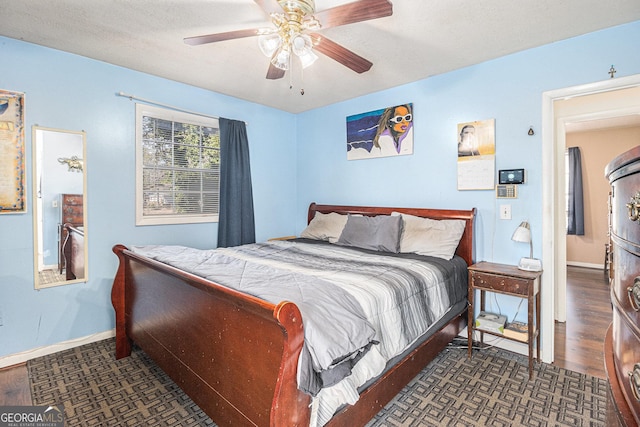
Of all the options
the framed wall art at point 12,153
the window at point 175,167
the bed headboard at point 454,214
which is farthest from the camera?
the window at point 175,167

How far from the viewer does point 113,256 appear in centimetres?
294

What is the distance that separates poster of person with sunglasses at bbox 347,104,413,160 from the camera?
3348mm

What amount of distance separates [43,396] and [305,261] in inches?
75.7

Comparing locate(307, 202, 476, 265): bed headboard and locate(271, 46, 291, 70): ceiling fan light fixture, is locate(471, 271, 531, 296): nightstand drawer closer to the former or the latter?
locate(307, 202, 476, 265): bed headboard

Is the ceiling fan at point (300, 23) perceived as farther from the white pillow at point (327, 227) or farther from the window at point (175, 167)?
the white pillow at point (327, 227)

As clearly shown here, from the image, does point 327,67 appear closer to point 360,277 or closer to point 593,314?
point 360,277

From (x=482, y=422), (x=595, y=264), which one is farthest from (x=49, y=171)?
(x=595, y=264)

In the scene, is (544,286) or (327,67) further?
(327,67)

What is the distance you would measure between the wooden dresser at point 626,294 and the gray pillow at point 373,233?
206 centimetres

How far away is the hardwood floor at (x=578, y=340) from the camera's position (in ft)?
7.00

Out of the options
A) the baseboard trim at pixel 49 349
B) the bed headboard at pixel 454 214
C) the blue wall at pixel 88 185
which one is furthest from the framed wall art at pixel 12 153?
the bed headboard at pixel 454 214

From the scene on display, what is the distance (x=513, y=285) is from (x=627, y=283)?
1.80 meters

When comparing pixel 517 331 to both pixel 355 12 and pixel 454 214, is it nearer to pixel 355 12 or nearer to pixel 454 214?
pixel 454 214

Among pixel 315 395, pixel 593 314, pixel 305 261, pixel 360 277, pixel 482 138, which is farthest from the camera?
pixel 593 314
